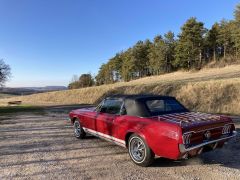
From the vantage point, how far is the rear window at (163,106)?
613 centimetres

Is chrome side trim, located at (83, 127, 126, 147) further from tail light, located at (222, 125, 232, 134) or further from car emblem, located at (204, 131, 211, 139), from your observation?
tail light, located at (222, 125, 232, 134)

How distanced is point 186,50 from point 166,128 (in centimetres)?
5414

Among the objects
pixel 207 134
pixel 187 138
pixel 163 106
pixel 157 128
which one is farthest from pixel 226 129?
pixel 157 128

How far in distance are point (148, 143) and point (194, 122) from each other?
1.02 m

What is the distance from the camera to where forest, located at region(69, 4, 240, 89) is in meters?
54.9

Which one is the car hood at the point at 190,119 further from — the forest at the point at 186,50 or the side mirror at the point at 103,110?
the forest at the point at 186,50

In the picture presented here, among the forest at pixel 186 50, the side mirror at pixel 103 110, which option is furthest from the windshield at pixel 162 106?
the forest at pixel 186 50

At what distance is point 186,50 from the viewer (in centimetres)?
5672

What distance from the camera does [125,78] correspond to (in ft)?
254

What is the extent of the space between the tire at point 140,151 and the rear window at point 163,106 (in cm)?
72

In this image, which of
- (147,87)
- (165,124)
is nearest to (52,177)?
(165,124)

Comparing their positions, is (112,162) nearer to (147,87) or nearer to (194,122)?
(194,122)

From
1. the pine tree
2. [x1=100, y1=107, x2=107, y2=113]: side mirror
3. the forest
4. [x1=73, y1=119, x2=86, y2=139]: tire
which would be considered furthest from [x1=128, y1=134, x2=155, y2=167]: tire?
the pine tree

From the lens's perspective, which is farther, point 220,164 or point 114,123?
point 114,123
